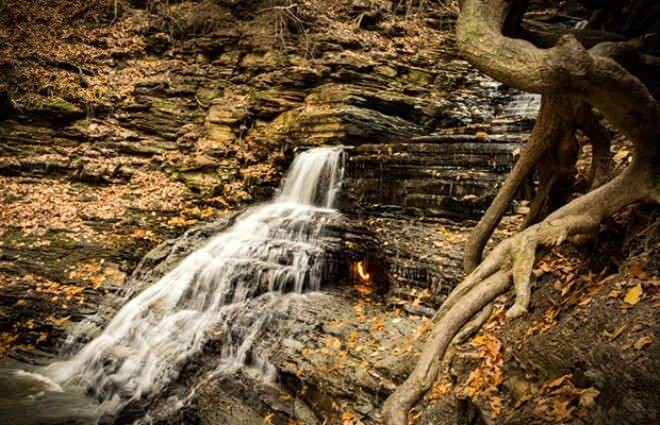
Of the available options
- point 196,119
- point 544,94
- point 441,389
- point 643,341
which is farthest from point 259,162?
point 643,341

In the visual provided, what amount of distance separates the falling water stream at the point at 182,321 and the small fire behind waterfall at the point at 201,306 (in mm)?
17

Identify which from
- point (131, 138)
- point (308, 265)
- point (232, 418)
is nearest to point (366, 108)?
point (308, 265)

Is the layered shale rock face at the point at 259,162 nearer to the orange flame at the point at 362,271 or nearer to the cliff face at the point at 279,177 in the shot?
the cliff face at the point at 279,177

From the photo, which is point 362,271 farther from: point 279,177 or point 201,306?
point 279,177

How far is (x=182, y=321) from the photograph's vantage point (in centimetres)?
655

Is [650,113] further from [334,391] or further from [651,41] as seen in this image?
[334,391]

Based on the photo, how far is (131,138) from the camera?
36.7 feet

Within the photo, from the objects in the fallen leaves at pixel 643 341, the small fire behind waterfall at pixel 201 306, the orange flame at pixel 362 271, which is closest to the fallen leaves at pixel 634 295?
the fallen leaves at pixel 643 341

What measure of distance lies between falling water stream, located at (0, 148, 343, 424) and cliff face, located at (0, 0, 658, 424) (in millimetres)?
404

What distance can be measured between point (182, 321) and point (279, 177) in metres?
5.51

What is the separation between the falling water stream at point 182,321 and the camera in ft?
18.6

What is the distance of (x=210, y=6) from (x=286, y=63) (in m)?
4.79

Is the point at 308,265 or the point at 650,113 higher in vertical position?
the point at 650,113

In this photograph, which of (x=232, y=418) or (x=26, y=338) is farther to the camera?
(x=26, y=338)
